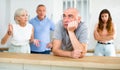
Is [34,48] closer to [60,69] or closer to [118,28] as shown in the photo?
[118,28]

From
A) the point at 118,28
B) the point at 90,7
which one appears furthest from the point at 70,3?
the point at 118,28

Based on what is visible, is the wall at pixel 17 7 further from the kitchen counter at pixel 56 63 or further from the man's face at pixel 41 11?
the kitchen counter at pixel 56 63

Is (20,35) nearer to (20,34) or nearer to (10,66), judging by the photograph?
(20,34)

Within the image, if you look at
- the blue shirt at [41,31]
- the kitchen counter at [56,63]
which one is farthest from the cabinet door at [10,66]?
the blue shirt at [41,31]

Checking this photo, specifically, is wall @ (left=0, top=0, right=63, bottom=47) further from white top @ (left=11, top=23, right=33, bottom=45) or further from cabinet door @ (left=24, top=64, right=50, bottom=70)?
cabinet door @ (left=24, top=64, right=50, bottom=70)

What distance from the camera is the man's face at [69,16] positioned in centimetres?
170

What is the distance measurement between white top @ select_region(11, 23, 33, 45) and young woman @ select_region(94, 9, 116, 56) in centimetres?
118

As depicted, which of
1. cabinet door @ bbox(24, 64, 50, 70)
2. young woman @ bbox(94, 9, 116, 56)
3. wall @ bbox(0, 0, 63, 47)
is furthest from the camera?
wall @ bbox(0, 0, 63, 47)

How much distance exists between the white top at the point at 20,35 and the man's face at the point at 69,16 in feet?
3.51

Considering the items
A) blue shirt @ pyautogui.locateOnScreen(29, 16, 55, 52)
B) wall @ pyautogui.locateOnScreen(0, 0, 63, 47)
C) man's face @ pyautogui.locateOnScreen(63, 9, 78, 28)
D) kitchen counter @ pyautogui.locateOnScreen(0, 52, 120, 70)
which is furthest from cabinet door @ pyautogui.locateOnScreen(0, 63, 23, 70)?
wall @ pyautogui.locateOnScreen(0, 0, 63, 47)

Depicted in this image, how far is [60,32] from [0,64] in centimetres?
52

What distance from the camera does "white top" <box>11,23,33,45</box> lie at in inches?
105

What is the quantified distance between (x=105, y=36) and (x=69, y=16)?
1.86 m

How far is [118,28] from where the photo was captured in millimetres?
4184
